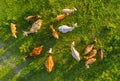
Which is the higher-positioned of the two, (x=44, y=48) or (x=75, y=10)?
(x=75, y=10)

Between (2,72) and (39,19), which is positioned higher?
(39,19)

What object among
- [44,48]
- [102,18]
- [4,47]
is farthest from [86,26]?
[4,47]

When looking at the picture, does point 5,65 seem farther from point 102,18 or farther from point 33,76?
point 102,18

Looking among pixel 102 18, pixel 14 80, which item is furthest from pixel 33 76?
pixel 102 18

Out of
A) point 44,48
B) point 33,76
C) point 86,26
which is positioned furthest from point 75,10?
point 33,76

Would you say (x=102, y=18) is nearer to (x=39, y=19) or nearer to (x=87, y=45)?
(x=87, y=45)

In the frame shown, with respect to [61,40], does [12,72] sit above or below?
below
